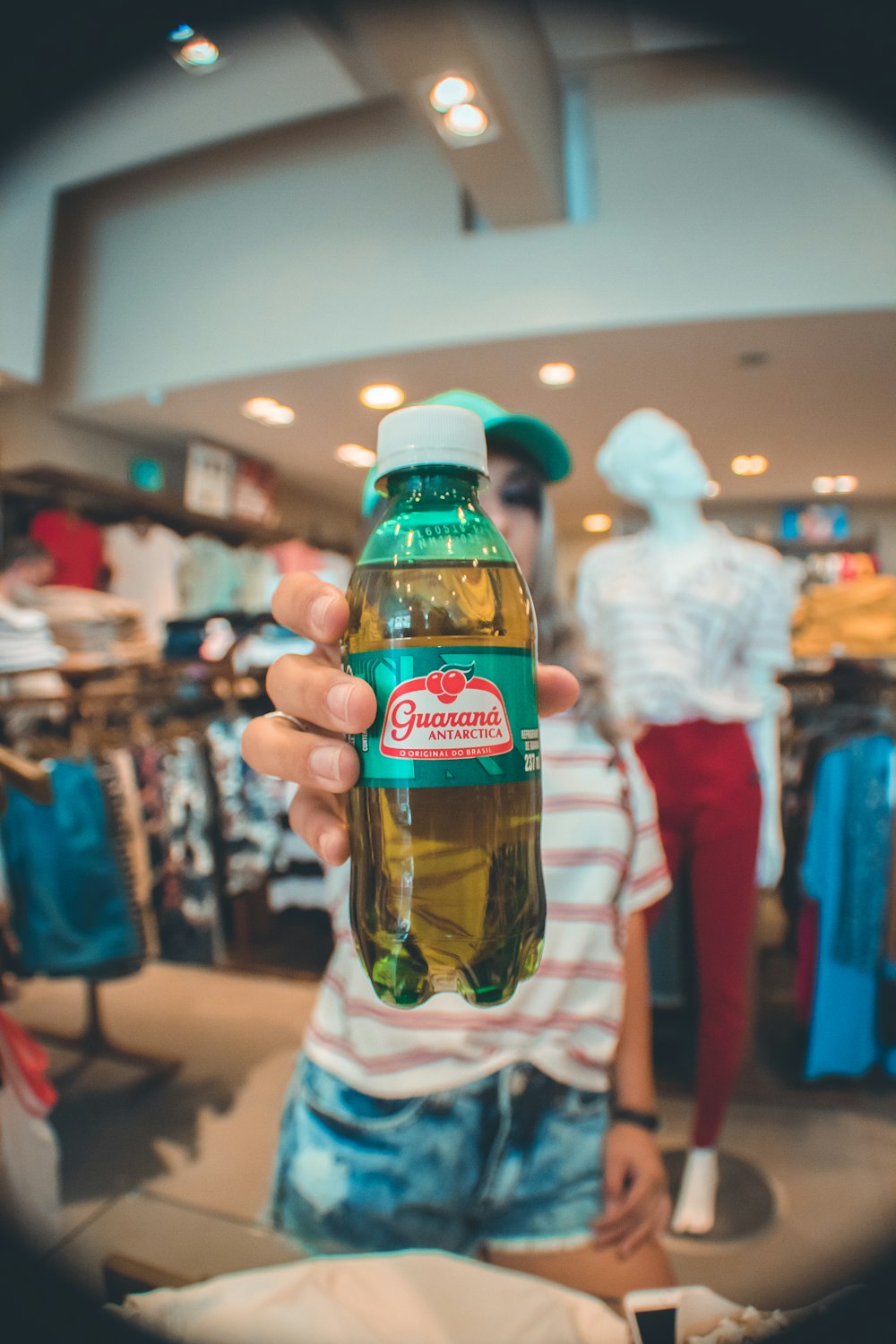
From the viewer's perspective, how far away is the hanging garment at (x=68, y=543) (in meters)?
3.04

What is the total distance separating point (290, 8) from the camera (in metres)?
0.54

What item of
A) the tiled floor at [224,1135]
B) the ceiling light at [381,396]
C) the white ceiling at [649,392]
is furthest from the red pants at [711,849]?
the ceiling light at [381,396]

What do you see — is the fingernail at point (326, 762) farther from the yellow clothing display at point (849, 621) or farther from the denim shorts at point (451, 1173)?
the yellow clothing display at point (849, 621)

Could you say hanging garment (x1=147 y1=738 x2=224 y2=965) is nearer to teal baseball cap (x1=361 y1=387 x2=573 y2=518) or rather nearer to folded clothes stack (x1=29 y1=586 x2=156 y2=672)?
folded clothes stack (x1=29 y1=586 x2=156 y2=672)

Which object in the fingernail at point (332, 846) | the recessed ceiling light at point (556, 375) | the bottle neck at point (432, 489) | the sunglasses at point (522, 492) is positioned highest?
the recessed ceiling light at point (556, 375)

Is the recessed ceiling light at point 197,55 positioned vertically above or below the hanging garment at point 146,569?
below

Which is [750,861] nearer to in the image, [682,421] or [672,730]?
[672,730]

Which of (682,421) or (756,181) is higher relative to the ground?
(756,181)

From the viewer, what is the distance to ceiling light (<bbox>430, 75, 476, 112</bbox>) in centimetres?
186


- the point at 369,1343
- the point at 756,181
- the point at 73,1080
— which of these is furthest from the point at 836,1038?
the point at 756,181

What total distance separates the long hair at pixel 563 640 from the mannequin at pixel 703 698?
654 mm

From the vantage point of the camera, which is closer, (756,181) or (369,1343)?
(369,1343)

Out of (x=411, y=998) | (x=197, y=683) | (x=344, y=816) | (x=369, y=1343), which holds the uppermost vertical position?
(x=197, y=683)

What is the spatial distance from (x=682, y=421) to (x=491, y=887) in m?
3.50
